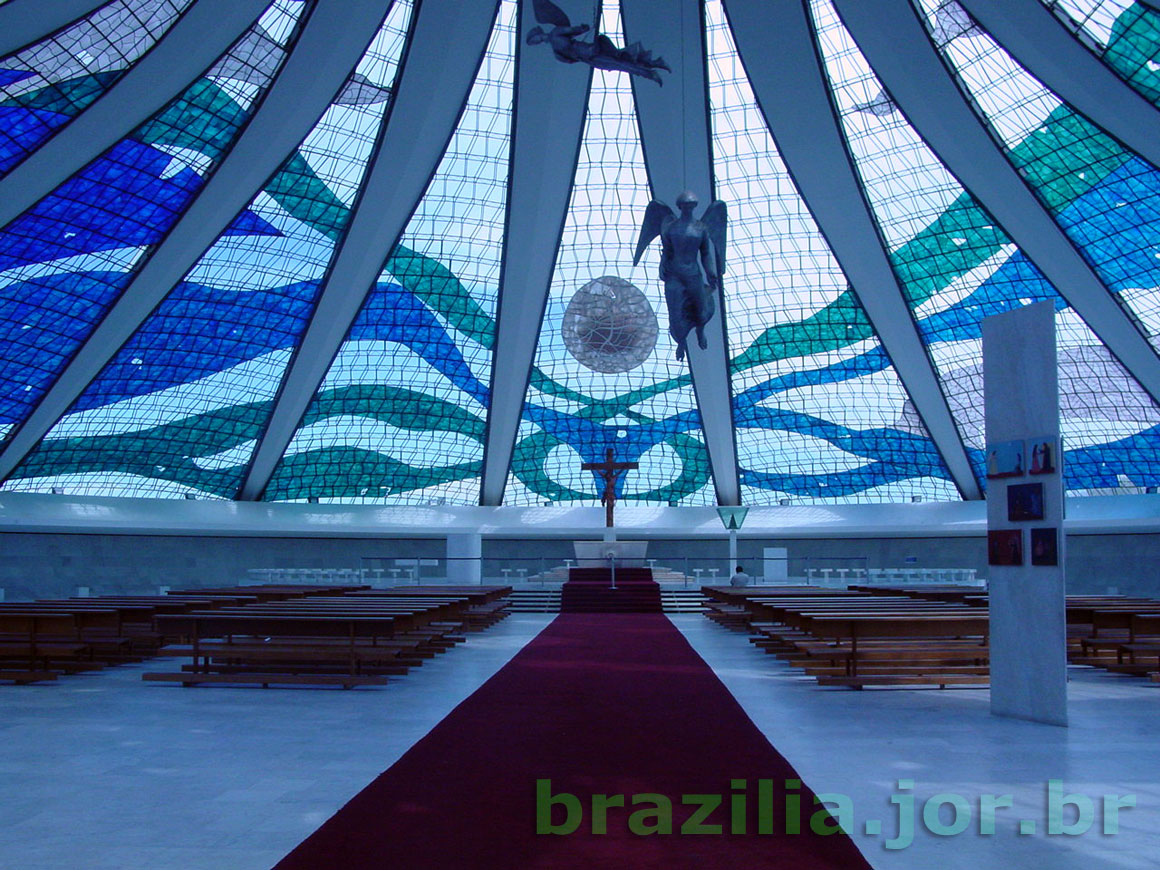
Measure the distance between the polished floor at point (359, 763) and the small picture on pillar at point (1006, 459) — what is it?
2.46 metres

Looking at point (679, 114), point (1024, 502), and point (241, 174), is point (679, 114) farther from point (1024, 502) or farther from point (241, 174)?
point (1024, 502)

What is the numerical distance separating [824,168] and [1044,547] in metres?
22.5

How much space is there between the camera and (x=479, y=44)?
88.2 ft

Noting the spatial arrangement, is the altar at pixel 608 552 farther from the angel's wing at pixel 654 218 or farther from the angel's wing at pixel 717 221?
the angel's wing at pixel 717 221

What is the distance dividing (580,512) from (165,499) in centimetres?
1742

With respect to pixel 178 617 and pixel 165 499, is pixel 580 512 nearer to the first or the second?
pixel 165 499

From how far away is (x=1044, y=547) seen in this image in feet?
32.4

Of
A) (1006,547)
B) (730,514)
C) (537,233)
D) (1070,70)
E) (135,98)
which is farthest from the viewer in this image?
(730,514)

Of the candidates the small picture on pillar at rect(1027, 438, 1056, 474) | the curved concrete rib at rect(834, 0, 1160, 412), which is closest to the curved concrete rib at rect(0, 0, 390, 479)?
the curved concrete rib at rect(834, 0, 1160, 412)

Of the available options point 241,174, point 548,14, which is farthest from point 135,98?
point 548,14

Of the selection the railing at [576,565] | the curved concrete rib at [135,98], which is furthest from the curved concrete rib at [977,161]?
the curved concrete rib at [135,98]

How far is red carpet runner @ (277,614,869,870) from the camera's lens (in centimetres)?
530

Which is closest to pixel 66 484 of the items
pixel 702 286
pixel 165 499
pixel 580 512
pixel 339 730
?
pixel 165 499

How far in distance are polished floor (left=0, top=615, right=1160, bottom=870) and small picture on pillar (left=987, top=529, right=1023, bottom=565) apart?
5.17 ft
